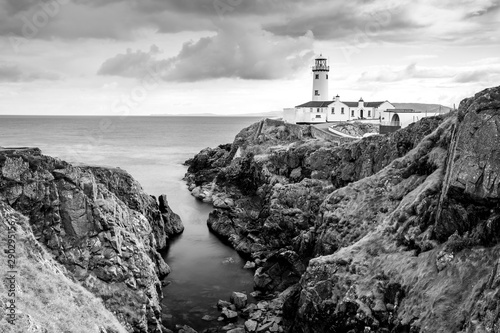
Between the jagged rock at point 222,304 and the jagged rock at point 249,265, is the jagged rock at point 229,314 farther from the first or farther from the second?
the jagged rock at point 249,265

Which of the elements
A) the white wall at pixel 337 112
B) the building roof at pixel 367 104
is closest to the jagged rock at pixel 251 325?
the white wall at pixel 337 112

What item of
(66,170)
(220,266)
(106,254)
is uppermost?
(66,170)

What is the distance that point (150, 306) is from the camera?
35562 millimetres

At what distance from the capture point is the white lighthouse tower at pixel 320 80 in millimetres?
111750

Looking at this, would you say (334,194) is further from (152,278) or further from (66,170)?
(66,170)

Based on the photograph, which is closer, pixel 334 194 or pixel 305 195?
pixel 334 194

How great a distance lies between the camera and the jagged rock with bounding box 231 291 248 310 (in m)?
39.4

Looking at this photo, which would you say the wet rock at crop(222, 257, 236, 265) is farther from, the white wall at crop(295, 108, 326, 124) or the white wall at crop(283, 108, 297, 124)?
the white wall at crop(295, 108, 326, 124)

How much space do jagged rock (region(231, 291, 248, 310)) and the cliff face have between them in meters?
7.05

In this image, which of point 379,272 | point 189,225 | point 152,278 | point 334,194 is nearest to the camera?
point 379,272

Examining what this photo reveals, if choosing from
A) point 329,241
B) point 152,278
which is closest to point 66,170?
point 152,278

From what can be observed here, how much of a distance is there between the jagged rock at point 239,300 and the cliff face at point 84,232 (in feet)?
23.1

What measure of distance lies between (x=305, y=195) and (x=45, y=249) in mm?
35034

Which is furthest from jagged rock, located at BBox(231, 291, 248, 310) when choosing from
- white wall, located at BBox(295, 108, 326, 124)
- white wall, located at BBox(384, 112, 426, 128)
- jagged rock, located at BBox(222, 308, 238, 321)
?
white wall, located at BBox(295, 108, 326, 124)
